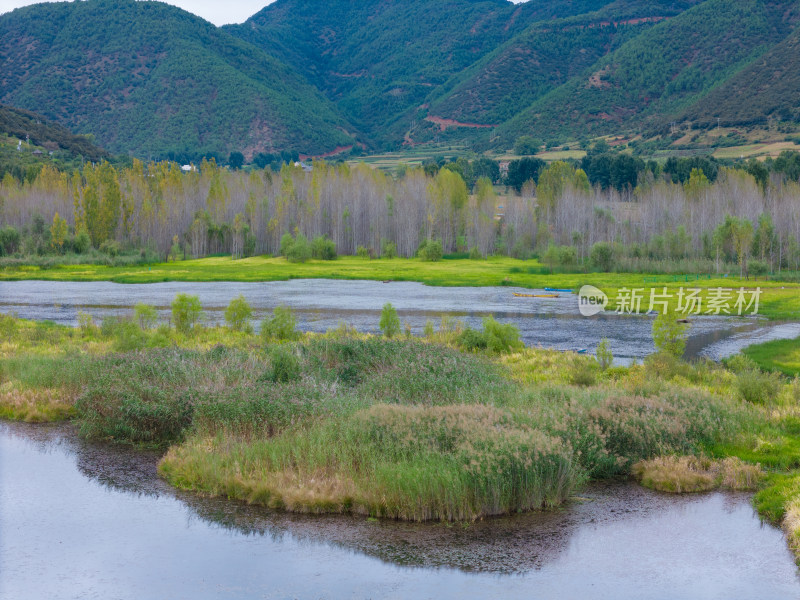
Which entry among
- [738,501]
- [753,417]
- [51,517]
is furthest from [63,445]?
[753,417]

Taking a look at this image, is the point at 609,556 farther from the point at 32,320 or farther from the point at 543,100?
the point at 543,100

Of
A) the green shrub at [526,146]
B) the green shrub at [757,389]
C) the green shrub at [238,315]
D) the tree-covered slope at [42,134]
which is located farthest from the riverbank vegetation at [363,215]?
the green shrub at [757,389]

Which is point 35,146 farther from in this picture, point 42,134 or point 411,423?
point 411,423

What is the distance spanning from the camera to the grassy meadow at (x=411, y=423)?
12312 millimetres

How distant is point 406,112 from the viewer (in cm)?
19525

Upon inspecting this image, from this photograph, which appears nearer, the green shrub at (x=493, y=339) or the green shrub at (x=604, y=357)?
the green shrub at (x=604, y=357)

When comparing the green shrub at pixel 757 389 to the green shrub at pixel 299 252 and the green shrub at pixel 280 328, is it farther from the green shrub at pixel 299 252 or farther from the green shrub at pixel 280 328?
the green shrub at pixel 299 252

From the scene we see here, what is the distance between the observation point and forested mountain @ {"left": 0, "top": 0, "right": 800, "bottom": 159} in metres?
134

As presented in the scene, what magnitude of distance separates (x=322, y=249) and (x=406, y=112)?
12737cm

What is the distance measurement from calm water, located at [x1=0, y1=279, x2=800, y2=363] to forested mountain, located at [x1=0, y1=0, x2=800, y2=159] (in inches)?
3126

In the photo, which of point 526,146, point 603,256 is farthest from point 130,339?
point 526,146

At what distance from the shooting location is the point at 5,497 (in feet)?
42.8

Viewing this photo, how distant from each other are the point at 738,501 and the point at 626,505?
1786 millimetres

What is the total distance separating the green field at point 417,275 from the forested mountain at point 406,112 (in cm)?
6332
